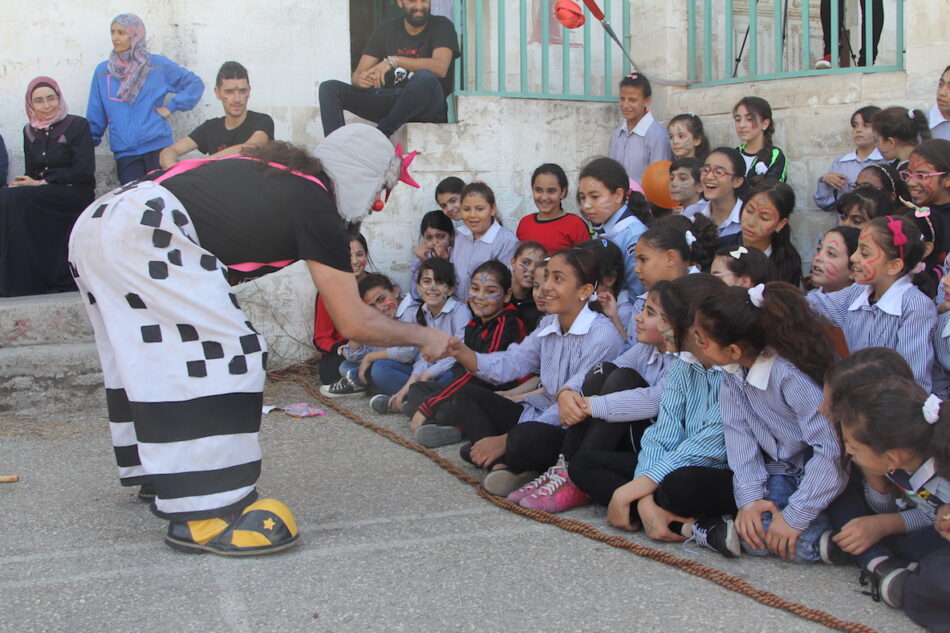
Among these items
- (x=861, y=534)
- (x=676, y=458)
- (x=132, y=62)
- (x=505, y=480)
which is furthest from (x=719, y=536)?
(x=132, y=62)

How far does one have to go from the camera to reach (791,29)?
10.1 m

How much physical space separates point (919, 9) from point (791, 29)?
4417 mm

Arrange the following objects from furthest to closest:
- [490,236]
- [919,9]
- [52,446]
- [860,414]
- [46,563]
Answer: [490,236] → [919,9] → [52,446] → [46,563] → [860,414]

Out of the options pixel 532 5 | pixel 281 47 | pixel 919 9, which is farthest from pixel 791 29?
pixel 281 47

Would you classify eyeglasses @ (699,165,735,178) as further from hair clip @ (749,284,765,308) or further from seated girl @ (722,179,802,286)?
hair clip @ (749,284,765,308)

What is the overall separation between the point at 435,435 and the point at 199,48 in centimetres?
402

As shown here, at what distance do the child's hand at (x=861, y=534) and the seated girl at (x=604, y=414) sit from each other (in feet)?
3.07

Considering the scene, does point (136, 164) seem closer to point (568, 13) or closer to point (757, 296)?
point (568, 13)

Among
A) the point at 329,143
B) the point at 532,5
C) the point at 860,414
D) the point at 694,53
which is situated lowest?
the point at 860,414

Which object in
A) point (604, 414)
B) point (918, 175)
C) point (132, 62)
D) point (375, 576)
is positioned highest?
point (132, 62)

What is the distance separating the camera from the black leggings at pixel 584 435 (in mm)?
3979

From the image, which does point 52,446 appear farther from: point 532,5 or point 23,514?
point 532,5

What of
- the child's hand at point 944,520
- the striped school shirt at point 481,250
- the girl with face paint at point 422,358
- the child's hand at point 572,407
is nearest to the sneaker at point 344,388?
the girl with face paint at point 422,358

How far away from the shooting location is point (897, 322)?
12.2 ft
